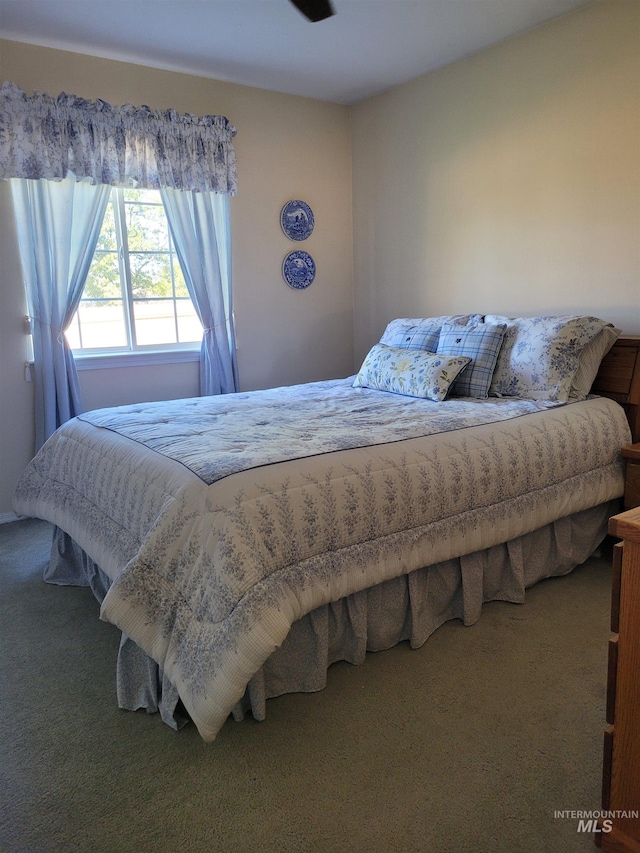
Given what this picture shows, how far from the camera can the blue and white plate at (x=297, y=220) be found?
4.45 m

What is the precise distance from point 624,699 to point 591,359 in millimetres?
2004

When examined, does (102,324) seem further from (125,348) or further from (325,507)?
(325,507)

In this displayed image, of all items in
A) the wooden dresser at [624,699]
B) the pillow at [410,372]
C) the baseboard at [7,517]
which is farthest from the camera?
the baseboard at [7,517]

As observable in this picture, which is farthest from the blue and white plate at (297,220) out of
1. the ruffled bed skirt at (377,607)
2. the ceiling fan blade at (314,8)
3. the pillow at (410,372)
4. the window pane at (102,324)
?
the ruffled bed skirt at (377,607)

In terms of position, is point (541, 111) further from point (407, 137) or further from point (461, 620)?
point (461, 620)

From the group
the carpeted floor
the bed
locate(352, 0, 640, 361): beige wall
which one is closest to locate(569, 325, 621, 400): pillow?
the bed

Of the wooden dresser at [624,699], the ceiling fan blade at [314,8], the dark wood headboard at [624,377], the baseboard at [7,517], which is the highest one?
the ceiling fan blade at [314,8]

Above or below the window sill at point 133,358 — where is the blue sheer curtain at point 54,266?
above

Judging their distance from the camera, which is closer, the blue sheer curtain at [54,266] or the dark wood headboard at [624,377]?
the dark wood headboard at [624,377]

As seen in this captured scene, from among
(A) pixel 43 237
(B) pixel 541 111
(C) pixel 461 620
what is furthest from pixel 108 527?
(B) pixel 541 111

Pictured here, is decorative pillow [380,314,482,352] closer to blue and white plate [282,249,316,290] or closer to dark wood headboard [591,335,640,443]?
dark wood headboard [591,335,640,443]

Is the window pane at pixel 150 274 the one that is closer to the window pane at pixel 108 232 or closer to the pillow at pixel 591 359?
the window pane at pixel 108 232

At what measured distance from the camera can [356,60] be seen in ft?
12.4

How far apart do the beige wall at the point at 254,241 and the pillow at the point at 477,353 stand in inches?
66.2
